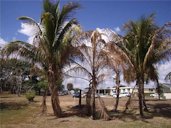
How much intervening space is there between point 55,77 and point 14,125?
16.5 ft

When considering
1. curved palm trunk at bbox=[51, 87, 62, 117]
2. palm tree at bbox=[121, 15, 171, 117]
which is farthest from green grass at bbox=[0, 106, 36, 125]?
palm tree at bbox=[121, 15, 171, 117]

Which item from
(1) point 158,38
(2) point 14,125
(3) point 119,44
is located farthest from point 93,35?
(2) point 14,125

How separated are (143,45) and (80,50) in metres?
4.89

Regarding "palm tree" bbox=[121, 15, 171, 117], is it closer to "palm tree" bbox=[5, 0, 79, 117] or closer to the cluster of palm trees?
the cluster of palm trees

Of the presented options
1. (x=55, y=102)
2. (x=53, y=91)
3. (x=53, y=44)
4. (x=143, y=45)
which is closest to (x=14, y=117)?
(x=55, y=102)

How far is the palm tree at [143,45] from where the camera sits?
1839cm

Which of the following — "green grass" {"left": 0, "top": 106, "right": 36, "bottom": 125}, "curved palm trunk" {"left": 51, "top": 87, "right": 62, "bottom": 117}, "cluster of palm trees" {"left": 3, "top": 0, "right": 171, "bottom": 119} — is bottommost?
"green grass" {"left": 0, "top": 106, "right": 36, "bottom": 125}

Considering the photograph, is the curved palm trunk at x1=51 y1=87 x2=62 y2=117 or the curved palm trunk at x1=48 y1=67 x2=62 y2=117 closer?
the curved palm trunk at x1=51 y1=87 x2=62 y2=117

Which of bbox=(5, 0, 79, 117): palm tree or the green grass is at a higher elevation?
bbox=(5, 0, 79, 117): palm tree

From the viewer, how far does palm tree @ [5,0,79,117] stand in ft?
58.7

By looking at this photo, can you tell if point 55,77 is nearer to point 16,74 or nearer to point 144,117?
point 144,117

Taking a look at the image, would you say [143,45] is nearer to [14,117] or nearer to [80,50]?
[80,50]

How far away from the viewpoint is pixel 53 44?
1802cm

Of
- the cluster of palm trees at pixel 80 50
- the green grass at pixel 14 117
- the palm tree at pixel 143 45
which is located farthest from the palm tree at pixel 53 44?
the palm tree at pixel 143 45
